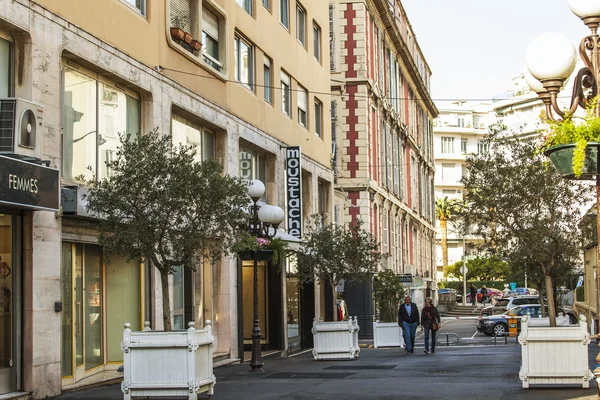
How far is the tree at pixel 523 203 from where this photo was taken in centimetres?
2870

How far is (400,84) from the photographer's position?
61.5 metres

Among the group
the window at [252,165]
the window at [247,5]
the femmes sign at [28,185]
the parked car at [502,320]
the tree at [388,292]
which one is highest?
the window at [247,5]

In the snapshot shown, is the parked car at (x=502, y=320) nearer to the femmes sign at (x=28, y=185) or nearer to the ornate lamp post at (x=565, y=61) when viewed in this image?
the femmes sign at (x=28, y=185)

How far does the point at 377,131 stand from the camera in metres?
49.9

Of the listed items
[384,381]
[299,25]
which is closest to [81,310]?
[384,381]

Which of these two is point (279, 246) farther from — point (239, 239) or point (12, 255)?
point (12, 255)

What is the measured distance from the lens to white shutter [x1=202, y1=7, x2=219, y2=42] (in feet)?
78.0

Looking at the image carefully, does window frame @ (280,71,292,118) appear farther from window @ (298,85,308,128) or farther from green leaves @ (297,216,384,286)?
green leaves @ (297,216,384,286)

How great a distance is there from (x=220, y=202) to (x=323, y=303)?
21188mm

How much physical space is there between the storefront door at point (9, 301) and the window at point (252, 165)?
1149 centimetres

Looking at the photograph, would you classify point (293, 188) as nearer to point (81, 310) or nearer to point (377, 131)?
point (81, 310)

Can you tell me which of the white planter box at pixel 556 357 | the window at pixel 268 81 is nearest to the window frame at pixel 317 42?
the window at pixel 268 81

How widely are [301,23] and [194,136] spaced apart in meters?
12.0

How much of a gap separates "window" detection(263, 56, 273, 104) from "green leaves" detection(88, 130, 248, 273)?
13304 millimetres
